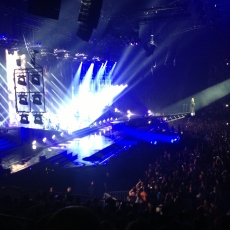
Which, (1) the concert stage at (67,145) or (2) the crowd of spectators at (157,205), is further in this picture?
(1) the concert stage at (67,145)

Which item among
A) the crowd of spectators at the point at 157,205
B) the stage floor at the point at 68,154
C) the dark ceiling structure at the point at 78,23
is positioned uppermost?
the dark ceiling structure at the point at 78,23

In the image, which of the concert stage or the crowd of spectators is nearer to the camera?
the crowd of spectators

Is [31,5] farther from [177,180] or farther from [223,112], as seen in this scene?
[223,112]

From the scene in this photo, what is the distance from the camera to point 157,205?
233 inches

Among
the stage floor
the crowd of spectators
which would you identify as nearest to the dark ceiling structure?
the stage floor

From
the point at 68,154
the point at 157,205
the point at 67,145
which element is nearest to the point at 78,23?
the point at 67,145

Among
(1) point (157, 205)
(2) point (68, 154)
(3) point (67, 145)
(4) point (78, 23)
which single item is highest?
(4) point (78, 23)

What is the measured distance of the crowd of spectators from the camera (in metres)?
1.34

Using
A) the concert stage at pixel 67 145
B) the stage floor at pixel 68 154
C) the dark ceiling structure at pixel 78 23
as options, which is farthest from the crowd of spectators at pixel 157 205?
the dark ceiling structure at pixel 78 23

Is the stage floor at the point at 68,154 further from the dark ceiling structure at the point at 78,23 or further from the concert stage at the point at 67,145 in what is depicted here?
the dark ceiling structure at the point at 78,23

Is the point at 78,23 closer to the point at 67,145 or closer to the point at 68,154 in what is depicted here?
the point at 67,145

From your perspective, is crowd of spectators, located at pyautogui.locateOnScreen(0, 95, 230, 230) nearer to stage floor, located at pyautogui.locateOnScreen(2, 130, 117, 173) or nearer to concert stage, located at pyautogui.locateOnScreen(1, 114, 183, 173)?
stage floor, located at pyautogui.locateOnScreen(2, 130, 117, 173)

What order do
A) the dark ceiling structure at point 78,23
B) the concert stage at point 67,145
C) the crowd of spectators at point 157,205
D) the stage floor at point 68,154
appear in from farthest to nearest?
the dark ceiling structure at point 78,23 < the concert stage at point 67,145 < the stage floor at point 68,154 < the crowd of spectators at point 157,205

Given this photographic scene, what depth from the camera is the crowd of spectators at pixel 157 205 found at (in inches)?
52.6
